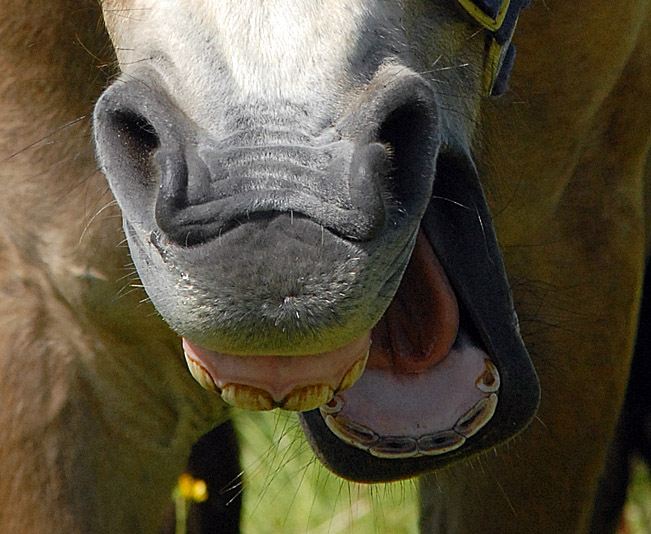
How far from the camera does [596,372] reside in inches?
96.2

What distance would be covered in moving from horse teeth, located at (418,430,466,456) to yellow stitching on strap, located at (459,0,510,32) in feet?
1.89

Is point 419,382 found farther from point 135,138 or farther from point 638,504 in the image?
point 638,504

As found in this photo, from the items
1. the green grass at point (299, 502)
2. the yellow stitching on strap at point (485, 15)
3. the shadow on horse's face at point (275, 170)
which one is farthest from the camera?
the green grass at point (299, 502)

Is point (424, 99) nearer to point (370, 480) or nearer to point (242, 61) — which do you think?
point (242, 61)

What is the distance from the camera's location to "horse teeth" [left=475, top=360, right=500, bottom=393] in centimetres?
166

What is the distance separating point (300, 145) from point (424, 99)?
18cm

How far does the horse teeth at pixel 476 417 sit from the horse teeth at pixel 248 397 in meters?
0.39

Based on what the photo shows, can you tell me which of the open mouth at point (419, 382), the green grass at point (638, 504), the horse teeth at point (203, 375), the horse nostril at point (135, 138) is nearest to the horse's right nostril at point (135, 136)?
the horse nostril at point (135, 138)

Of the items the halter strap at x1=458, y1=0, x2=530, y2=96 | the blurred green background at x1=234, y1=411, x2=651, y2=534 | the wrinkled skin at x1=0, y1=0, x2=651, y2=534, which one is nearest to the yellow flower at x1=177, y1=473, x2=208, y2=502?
the blurred green background at x1=234, y1=411, x2=651, y2=534

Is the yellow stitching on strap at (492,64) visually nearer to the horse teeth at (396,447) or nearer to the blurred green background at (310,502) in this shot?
the horse teeth at (396,447)

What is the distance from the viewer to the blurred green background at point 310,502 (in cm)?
298

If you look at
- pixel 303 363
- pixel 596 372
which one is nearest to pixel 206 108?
pixel 303 363

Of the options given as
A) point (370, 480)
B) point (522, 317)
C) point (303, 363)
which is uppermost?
point (303, 363)

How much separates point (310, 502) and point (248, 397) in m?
1.76
